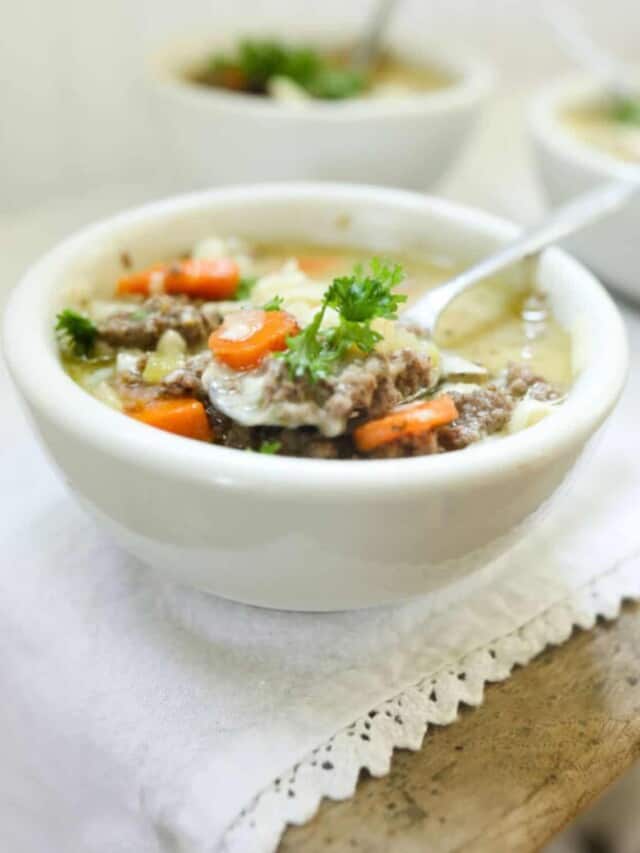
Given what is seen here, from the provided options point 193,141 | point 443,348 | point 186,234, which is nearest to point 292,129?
point 193,141

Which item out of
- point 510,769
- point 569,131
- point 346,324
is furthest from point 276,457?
point 569,131

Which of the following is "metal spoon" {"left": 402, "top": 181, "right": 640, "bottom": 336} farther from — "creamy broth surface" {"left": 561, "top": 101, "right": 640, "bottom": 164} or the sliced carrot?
"creamy broth surface" {"left": 561, "top": 101, "right": 640, "bottom": 164}

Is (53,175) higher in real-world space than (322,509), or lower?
lower

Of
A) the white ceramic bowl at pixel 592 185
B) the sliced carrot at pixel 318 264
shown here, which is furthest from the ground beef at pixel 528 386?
the white ceramic bowl at pixel 592 185

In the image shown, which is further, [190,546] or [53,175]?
[53,175]

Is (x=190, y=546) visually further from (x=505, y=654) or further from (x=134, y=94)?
(x=134, y=94)
